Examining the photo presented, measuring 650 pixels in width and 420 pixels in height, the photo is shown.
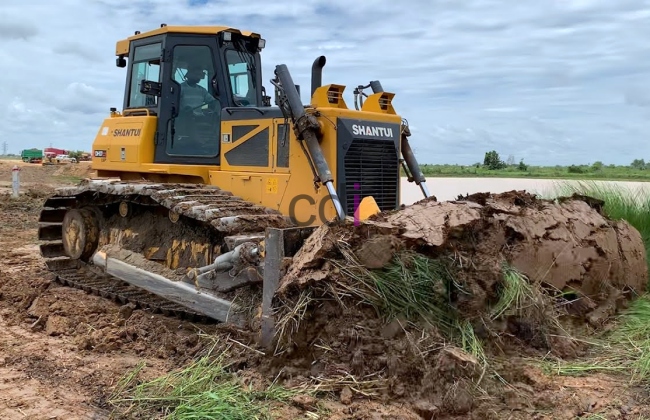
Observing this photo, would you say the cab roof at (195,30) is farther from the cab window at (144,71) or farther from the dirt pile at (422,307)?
the dirt pile at (422,307)

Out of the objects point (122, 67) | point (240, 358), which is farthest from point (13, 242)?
point (240, 358)

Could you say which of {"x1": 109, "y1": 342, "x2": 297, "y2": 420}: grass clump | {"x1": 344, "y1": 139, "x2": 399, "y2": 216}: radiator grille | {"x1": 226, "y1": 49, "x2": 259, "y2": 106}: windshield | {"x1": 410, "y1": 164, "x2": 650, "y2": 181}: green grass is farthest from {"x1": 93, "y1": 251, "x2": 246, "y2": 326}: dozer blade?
{"x1": 410, "y1": 164, "x2": 650, "y2": 181}: green grass

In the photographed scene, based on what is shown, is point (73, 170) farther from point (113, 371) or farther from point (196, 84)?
point (113, 371)

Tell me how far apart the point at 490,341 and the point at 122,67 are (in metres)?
6.40

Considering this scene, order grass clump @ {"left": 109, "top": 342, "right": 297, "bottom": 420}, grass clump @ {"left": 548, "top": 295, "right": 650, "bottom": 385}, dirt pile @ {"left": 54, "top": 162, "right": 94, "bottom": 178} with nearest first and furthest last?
grass clump @ {"left": 109, "top": 342, "right": 297, "bottom": 420} → grass clump @ {"left": 548, "top": 295, "right": 650, "bottom": 385} → dirt pile @ {"left": 54, "top": 162, "right": 94, "bottom": 178}

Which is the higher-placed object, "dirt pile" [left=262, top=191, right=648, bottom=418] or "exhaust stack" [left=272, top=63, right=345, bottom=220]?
"exhaust stack" [left=272, top=63, right=345, bottom=220]

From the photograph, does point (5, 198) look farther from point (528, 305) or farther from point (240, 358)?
point (528, 305)

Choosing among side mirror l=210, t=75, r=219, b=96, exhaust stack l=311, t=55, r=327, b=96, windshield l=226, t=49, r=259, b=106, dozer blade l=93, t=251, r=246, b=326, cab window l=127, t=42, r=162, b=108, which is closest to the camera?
dozer blade l=93, t=251, r=246, b=326

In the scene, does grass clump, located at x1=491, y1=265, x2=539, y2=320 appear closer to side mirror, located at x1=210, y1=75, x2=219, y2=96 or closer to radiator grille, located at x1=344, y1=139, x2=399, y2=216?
radiator grille, located at x1=344, y1=139, x2=399, y2=216

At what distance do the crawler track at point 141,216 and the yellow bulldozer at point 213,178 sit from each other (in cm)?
2

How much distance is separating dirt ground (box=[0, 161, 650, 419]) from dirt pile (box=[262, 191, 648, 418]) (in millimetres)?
68

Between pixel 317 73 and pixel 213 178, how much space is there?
164cm

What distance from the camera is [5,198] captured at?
58.6 ft

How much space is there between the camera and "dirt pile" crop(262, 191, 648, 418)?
4.06m
